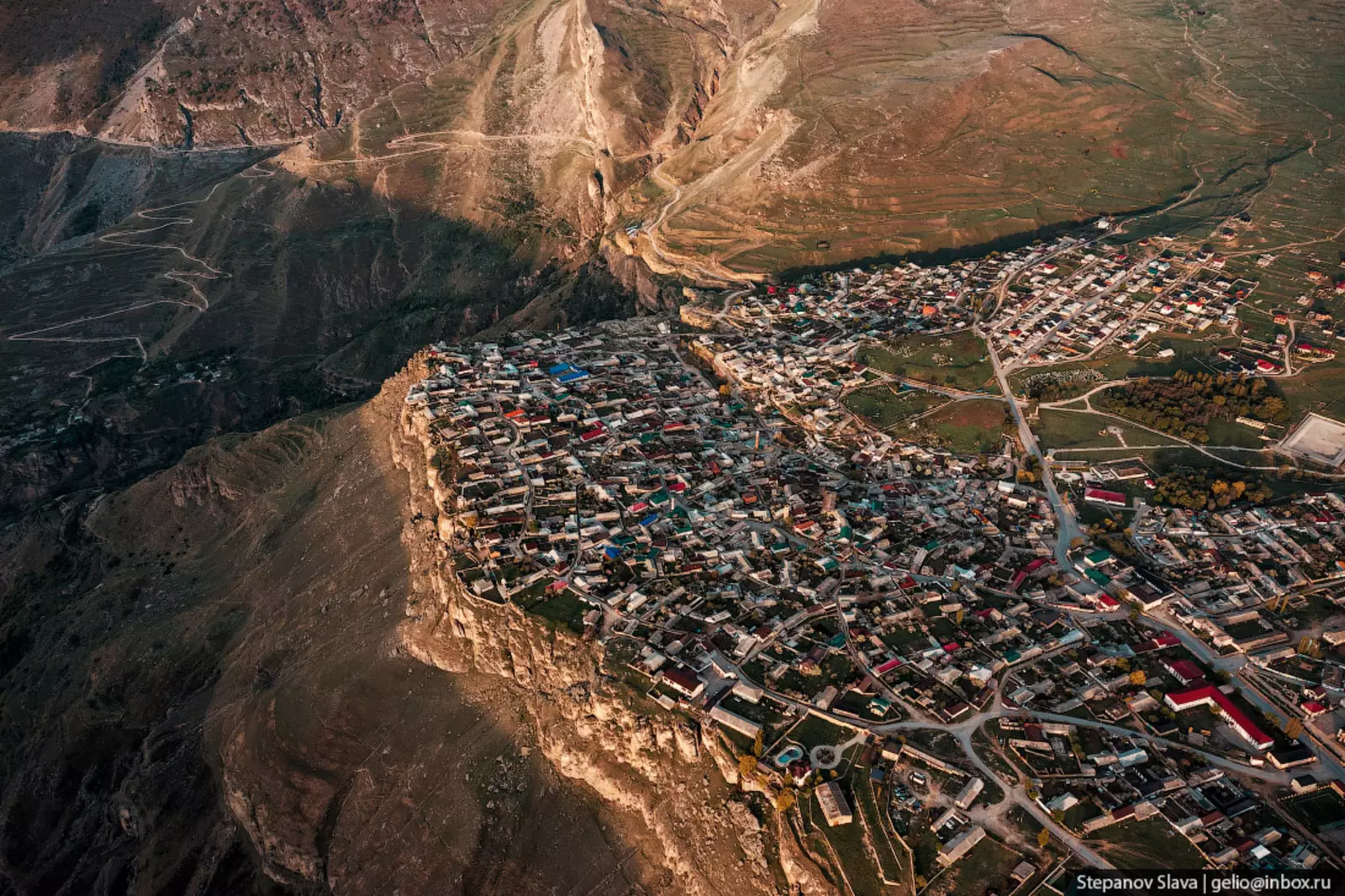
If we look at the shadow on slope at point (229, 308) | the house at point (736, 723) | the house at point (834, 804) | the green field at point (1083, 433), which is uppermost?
A: the house at point (834, 804)

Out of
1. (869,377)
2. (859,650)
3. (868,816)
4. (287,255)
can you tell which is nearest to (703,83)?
(287,255)

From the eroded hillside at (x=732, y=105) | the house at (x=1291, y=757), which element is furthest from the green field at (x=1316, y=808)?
the eroded hillside at (x=732, y=105)

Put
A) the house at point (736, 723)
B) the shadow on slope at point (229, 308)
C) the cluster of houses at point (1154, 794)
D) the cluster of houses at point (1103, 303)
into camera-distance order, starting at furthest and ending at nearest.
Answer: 1. the shadow on slope at point (229, 308)
2. the cluster of houses at point (1103, 303)
3. the house at point (736, 723)
4. the cluster of houses at point (1154, 794)

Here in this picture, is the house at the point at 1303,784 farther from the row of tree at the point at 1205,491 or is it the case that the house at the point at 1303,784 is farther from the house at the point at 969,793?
the row of tree at the point at 1205,491

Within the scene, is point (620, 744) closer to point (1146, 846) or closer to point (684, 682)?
point (684, 682)

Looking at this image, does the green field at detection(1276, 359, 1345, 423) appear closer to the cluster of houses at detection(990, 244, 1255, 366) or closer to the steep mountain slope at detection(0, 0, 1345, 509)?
the cluster of houses at detection(990, 244, 1255, 366)

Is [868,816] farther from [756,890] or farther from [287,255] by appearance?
[287,255]

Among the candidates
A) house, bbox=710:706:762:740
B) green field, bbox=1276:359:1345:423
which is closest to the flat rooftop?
green field, bbox=1276:359:1345:423
